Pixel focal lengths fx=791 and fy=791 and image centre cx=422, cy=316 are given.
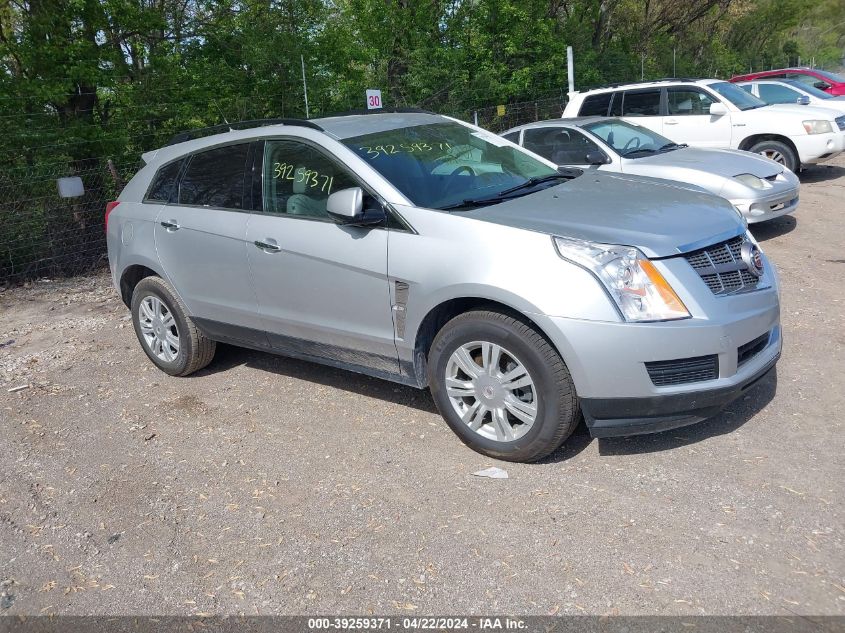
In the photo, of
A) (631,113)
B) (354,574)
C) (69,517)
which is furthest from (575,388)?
(631,113)

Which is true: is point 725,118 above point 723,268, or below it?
above

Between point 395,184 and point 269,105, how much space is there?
9.40 m

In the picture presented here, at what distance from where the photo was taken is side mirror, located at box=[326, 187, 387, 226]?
4379 millimetres

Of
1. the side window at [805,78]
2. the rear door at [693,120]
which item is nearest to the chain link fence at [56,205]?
the rear door at [693,120]

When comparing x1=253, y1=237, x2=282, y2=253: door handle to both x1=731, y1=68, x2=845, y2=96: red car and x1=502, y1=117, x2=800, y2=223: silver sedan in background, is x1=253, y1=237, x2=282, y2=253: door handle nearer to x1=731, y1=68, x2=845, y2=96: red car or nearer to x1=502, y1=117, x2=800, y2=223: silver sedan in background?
x1=502, y1=117, x2=800, y2=223: silver sedan in background

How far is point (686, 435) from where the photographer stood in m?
4.32

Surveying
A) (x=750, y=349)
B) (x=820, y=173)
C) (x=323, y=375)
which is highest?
(x=750, y=349)

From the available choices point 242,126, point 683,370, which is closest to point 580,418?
point 683,370

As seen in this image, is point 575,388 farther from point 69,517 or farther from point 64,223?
point 64,223

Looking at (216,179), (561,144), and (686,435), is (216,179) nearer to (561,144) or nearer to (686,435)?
(686,435)

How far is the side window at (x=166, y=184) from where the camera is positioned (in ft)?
19.1

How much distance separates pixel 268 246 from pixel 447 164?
123 centimetres

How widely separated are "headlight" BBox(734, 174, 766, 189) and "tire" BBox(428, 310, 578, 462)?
546 centimetres

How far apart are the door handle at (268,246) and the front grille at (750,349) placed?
2.71m
